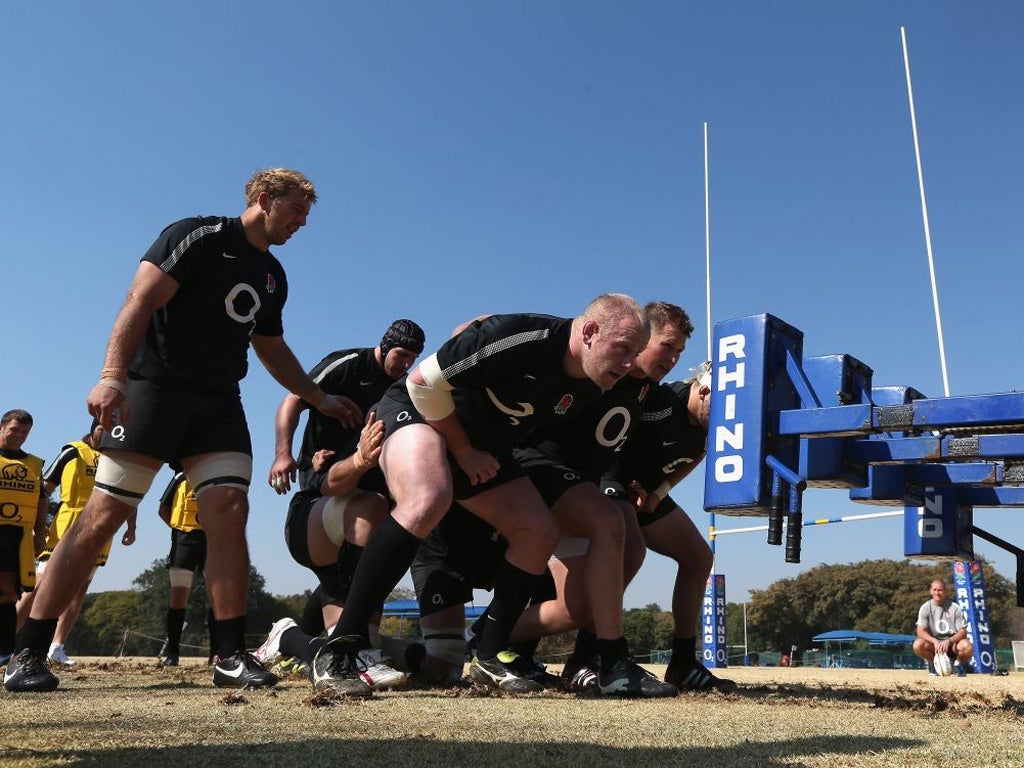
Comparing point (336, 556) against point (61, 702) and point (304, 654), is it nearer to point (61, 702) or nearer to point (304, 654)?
point (304, 654)

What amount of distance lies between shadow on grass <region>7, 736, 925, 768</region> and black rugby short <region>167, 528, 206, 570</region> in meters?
5.86

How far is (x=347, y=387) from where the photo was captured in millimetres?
5043

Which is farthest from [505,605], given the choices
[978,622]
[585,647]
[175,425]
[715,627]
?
[715,627]

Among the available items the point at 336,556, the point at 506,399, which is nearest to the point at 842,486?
the point at 506,399

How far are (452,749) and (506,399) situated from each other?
5.44ft

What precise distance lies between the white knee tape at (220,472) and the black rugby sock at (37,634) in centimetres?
78

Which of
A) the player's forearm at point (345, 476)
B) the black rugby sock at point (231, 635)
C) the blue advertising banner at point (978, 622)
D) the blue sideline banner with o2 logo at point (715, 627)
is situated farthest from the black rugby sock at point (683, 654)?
the blue sideline banner with o2 logo at point (715, 627)

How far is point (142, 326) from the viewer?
12.0 feet

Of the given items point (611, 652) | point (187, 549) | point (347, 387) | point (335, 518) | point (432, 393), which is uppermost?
point (347, 387)

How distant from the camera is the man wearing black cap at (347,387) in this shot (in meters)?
4.74

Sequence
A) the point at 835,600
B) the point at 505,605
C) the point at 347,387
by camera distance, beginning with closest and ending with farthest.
A: 1. the point at 505,605
2. the point at 347,387
3. the point at 835,600

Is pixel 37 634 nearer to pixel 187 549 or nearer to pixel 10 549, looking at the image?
pixel 10 549

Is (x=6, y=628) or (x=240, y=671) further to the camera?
(x=6, y=628)

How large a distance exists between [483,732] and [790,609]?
52.6 m
